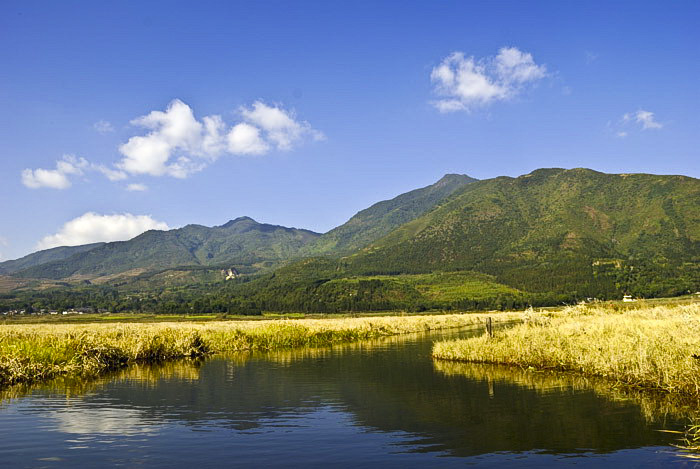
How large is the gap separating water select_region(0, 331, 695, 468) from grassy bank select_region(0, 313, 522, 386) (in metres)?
2.56

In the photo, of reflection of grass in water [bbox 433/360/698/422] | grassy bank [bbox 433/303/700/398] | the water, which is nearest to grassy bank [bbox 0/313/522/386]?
the water

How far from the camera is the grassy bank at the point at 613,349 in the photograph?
22328 millimetres

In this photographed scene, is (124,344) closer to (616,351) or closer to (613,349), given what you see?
(613,349)

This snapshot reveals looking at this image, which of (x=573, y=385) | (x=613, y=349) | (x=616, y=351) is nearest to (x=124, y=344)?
(x=573, y=385)

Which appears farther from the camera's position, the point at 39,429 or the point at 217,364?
the point at 217,364

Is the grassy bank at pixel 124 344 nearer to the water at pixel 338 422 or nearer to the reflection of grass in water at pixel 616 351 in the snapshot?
the water at pixel 338 422

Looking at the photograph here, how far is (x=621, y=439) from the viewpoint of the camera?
53.2 ft

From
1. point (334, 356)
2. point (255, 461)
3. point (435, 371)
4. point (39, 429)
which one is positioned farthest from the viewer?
point (334, 356)

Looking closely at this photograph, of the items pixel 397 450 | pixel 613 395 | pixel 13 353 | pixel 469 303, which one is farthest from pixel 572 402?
pixel 469 303

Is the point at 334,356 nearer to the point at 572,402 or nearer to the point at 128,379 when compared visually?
the point at 128,379

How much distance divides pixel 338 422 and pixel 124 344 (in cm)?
2603

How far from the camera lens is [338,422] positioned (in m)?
19.7

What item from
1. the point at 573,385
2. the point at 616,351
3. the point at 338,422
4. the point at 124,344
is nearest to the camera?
the point at 338,422

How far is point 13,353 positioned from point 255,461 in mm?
21356
